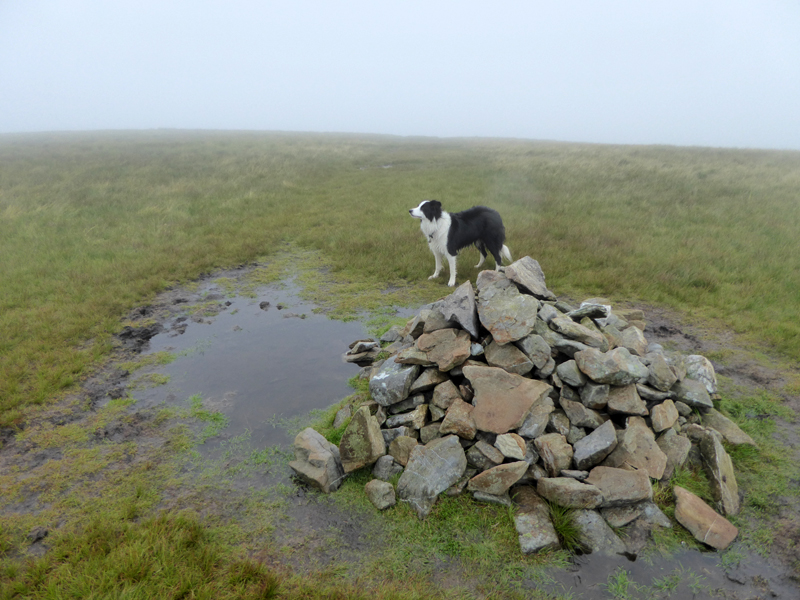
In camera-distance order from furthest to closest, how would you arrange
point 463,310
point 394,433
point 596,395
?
point 463,310 → point 394,433 → point 596,395

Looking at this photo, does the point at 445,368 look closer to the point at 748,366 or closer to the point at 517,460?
the point at 517,460

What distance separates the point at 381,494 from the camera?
3979mm

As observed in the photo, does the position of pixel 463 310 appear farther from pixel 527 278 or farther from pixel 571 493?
pixel 571 493

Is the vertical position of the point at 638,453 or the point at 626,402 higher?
the point at 626,402

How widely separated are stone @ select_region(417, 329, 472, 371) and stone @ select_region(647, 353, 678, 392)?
223cm

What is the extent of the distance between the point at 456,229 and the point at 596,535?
6.55m

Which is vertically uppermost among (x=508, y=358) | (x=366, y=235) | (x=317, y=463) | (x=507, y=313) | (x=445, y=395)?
(x=507, y=313)

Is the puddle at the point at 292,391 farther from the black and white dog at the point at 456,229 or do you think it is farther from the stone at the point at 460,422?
the black and white dog at the point at 456,229

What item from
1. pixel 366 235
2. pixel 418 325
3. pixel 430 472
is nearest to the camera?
pixel 430 472

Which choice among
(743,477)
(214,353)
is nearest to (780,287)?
(743,477)

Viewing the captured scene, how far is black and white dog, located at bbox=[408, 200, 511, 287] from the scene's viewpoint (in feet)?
28.9

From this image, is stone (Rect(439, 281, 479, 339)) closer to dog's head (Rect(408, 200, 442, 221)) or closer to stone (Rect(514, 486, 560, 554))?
stone (Rect(514, 486, 560, 554))

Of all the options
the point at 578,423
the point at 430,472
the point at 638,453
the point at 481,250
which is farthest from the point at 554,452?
the point at 481,250

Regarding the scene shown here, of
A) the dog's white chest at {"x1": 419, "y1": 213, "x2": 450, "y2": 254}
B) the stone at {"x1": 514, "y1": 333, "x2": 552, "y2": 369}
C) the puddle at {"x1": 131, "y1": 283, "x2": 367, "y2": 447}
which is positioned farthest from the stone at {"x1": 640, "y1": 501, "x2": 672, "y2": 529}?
the dog's white chest at {"x1": 419, "y1": 213, "x2": 450, "y2": 254}
